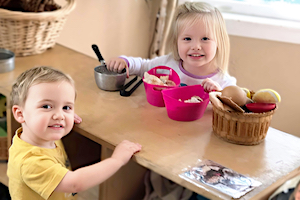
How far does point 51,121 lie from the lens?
3.15 ft

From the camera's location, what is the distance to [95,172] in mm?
933

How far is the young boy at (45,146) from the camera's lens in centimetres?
91

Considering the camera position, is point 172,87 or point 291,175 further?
point 172,87

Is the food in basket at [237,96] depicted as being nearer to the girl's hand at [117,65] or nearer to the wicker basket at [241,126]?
the wicker basket at [241,126]

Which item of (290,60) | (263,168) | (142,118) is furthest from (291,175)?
(290,60)

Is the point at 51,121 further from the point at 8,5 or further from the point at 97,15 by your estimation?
the point at 97,15

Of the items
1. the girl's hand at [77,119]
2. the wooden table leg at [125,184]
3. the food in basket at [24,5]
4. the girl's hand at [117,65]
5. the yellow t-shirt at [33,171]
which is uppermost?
the food in basket at [24,5]

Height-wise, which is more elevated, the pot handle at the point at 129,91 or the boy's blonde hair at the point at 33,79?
the boy's blonde hair at the point at 33,79

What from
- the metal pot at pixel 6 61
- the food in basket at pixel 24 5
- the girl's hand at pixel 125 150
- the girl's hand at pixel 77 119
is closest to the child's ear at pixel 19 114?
the girl's hand at pixel 77 119

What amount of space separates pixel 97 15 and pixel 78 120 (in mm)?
1161

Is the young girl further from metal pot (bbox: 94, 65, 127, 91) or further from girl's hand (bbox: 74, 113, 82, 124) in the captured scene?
girl's hand (bbox: 74, 113, 82, 124)

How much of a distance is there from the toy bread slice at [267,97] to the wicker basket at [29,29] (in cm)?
106

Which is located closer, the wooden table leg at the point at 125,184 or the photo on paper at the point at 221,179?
the photo on paper at the point at 221,179

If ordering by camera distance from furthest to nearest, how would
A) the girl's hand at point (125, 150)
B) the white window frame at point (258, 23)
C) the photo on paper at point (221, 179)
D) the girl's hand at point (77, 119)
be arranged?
the white window frame at point (258, 23), the girl's hand at point (77, 119), the girl's hand at point (125, 150), the photo on paper at point (221, 179)
